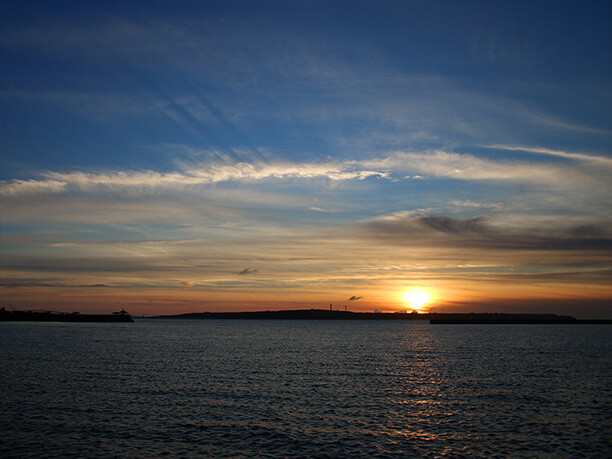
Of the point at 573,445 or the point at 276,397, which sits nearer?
the point at 573,445

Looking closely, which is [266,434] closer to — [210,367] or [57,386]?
[57,386]

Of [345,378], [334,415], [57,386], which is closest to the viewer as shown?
[334,415]

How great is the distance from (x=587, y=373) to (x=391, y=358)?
105 feet

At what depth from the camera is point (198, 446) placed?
93.8 feet

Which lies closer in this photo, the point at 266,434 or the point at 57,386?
the point at 266,434

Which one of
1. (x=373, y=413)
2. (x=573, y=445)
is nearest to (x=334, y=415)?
(x=373, y=413)

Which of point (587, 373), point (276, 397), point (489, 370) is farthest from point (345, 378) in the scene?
point (587, 373)

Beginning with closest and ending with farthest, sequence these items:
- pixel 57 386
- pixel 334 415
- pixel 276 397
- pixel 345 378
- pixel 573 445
Answer: 1. pixel 573 445
2. pixel 334 415
3. pixel 276 397
4. pixel 57 386
5. pixel 345 378

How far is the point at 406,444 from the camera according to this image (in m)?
29.7

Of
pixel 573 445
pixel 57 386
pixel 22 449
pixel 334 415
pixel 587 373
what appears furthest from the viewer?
pixel 587 373

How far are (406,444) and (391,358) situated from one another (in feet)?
188

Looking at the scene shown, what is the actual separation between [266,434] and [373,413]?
1070 centimetres

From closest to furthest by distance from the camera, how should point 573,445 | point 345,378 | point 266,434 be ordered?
point 573,445, point 266,434, point 345,378

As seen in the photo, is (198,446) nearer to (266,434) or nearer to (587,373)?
(266,434)
